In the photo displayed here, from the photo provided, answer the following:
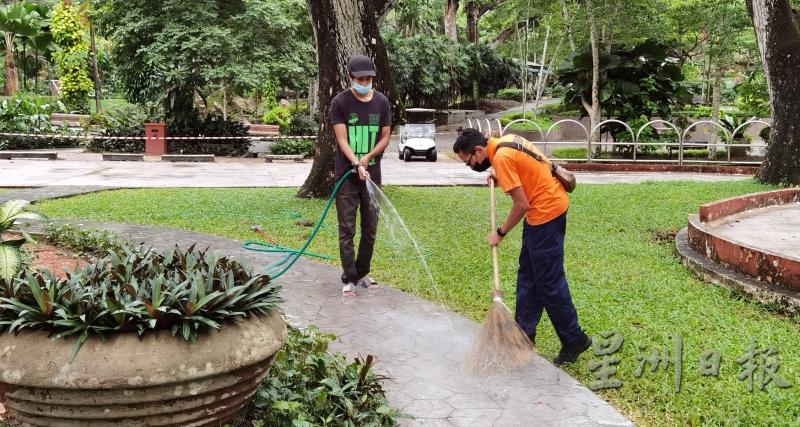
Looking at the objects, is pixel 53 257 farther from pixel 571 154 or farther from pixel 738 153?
pixel 738 153

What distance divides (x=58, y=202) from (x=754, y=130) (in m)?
24.6

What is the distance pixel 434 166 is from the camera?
20.0 metres

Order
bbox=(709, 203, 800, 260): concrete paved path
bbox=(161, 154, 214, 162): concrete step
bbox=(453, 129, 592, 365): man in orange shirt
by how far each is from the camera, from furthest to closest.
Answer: bbox=(161, 154, 214, 162): concrete step
bbox=(709, 203, 800, 260): concrete paved path
bbox=(453, 129, 592, 365): man in orange shirt

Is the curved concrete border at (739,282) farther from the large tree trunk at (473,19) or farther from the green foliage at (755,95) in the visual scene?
the large tree trunk at (473,19)

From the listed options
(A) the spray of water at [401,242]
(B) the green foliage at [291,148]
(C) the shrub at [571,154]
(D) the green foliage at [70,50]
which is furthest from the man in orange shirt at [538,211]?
(D) the green foliage at [70,50]

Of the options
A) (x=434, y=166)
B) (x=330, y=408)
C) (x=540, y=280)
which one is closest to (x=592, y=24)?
(x=434, y=166)

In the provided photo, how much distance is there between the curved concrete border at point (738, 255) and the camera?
550 centimetres

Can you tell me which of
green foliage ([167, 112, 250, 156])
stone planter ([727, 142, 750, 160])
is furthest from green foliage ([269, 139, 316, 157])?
stone planter ([727, 142, 750, 160])

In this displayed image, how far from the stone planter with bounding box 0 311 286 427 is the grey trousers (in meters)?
2.90

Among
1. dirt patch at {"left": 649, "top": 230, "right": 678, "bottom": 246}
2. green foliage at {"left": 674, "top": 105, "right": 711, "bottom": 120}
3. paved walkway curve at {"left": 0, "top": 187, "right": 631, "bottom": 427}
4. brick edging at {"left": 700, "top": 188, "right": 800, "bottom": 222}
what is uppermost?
green foliage at {"left": 674, "top": 105, "right": 711, "bottom": 120}

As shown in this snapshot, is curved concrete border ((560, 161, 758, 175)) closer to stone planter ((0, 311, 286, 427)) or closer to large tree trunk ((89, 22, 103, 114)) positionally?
large tree trunk ((89, 22, 103, 114))

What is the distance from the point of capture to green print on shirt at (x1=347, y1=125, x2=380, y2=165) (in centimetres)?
576

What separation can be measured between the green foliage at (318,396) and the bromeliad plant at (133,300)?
42cm

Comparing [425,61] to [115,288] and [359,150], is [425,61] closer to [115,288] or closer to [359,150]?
[359,150]
